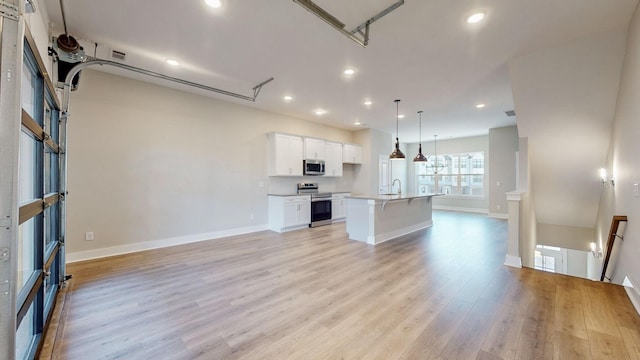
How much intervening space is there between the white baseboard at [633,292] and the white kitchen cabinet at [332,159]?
221 inches

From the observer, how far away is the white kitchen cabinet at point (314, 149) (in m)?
6.66

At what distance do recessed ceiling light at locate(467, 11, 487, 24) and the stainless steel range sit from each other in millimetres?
4718

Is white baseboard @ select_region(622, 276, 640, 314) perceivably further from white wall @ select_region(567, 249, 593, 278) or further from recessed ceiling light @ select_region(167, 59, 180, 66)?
recessed ceiling light @ select_region(167, 59, 180, 66)

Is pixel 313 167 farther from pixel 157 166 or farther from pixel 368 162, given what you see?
pixel 157 166

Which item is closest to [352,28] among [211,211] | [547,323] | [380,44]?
[380,44]

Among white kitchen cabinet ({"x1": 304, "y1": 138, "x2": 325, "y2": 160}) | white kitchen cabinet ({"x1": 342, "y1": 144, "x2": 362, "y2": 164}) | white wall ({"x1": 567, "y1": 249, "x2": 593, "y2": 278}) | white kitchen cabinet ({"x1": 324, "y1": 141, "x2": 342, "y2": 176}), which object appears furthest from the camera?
white kitchen cabinet ({"x1": 342, "y1": 144, "x2": 362, "y2": 164})

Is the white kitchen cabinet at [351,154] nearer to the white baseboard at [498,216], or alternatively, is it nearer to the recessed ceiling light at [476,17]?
the white baseboard at [498,216]

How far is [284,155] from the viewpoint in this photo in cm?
617

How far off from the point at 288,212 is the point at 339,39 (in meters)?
3.91

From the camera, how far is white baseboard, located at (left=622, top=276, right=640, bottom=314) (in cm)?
241

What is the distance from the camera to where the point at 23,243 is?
6.07ft

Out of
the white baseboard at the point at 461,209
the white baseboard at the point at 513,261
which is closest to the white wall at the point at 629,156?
the white baseboard at the point at 513,261

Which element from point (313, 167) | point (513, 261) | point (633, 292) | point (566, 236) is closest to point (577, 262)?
point (566, 236)

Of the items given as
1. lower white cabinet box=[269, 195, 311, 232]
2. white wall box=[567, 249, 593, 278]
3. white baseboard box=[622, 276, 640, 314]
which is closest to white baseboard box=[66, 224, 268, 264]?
lower white cabinet box=[269, 195, 311, 232]
